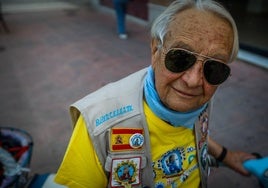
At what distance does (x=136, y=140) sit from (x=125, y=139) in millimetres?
50

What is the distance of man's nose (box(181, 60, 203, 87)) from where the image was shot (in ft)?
3.78

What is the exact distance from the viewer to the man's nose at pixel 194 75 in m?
1.15

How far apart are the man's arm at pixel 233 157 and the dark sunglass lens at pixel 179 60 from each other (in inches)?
30.3

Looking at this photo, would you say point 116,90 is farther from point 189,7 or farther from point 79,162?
point 189,7

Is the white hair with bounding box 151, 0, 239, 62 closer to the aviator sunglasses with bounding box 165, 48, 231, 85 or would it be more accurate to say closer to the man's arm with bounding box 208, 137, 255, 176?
the aviator sunglasses with bounding box 165, 48, 231, 85

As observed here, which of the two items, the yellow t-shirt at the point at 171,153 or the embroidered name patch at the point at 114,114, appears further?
the yellow t-shirt at the point at 171,153

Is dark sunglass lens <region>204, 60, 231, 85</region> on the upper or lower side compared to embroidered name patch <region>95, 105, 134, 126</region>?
upper

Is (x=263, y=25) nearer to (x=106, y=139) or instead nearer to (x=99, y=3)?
(x=99, y=3)

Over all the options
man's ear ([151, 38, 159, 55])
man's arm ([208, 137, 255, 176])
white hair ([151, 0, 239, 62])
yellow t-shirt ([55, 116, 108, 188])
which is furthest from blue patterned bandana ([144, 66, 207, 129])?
man's arm ([208, 137, 255, 176])

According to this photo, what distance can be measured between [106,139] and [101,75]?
3.85 m

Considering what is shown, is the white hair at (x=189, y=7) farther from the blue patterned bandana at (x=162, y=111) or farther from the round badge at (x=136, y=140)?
the round badge at (x=136, y=140)

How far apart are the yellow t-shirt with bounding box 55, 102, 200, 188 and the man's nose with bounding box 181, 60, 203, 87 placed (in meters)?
0.24

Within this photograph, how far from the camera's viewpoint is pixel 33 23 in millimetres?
9266

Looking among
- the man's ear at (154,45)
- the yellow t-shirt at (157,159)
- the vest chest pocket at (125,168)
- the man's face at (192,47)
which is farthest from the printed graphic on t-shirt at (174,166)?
the man's ear at (154,45)
